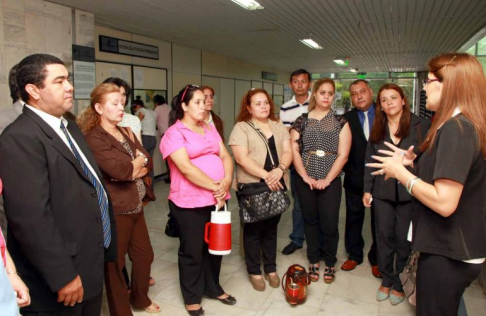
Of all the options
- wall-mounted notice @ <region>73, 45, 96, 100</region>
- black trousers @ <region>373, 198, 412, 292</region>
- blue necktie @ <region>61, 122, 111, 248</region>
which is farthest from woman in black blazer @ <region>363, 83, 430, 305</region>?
wall-mounted notice @ <region>73, 45, 96, 100</region>

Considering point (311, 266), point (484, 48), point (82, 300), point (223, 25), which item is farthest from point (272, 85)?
point (82, 300)

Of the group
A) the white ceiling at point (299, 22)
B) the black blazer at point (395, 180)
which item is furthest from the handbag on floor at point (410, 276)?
the white ceiling at point (299, 22)

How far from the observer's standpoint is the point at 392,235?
2799 mm

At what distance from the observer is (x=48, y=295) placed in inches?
62.2

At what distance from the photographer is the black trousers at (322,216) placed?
3094mm

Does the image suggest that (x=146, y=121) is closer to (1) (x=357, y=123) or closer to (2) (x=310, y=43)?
(2) (x=310, y=43)

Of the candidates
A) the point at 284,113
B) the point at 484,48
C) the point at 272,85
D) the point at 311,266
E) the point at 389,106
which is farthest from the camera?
the point at 272,85

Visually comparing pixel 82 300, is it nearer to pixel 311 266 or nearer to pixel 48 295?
pixel 48 295

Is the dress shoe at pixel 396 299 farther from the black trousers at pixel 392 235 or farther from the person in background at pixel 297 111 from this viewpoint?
Answer: the person in background at pixel 297 111

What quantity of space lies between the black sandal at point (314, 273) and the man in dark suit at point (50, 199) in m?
1.95

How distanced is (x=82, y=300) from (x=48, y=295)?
137 mm

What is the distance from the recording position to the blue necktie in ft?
5.49

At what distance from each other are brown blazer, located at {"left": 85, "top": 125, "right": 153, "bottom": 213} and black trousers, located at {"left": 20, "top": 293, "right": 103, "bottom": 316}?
65 centimetres

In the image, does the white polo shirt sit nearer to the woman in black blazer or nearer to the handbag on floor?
the woman in black blazer
